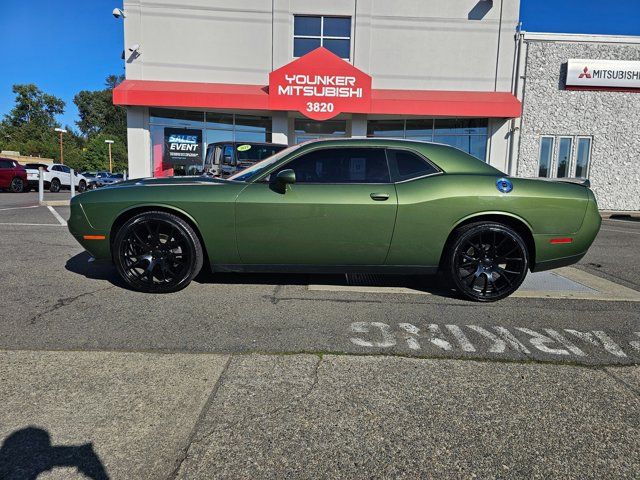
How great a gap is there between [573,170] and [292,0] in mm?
11613

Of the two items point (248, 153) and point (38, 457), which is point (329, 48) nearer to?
point (248, 153)

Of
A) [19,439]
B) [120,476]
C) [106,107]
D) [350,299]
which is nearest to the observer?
[120,476]

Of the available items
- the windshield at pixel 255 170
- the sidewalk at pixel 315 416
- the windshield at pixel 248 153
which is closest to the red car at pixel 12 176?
the windshield at pixel 248 153

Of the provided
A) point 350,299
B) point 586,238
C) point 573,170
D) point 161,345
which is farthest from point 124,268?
point 573,170

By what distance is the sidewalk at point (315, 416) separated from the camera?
1776mm

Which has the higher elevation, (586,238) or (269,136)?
(269,136)

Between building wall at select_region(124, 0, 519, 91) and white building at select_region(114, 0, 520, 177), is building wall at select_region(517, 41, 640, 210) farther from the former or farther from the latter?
building wall at select_region(124, 0, 519, 91)

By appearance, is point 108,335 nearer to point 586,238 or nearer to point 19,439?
point 19,439

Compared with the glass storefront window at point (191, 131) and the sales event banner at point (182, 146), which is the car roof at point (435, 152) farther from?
the sales event banner at point (182, 146)

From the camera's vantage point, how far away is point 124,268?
4.08 meters

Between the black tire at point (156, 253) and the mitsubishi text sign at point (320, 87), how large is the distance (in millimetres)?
10253

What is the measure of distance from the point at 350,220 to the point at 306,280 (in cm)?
111

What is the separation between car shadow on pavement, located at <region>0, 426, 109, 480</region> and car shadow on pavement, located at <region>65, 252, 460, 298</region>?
2.48 m

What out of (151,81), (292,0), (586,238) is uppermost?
(292,0)
